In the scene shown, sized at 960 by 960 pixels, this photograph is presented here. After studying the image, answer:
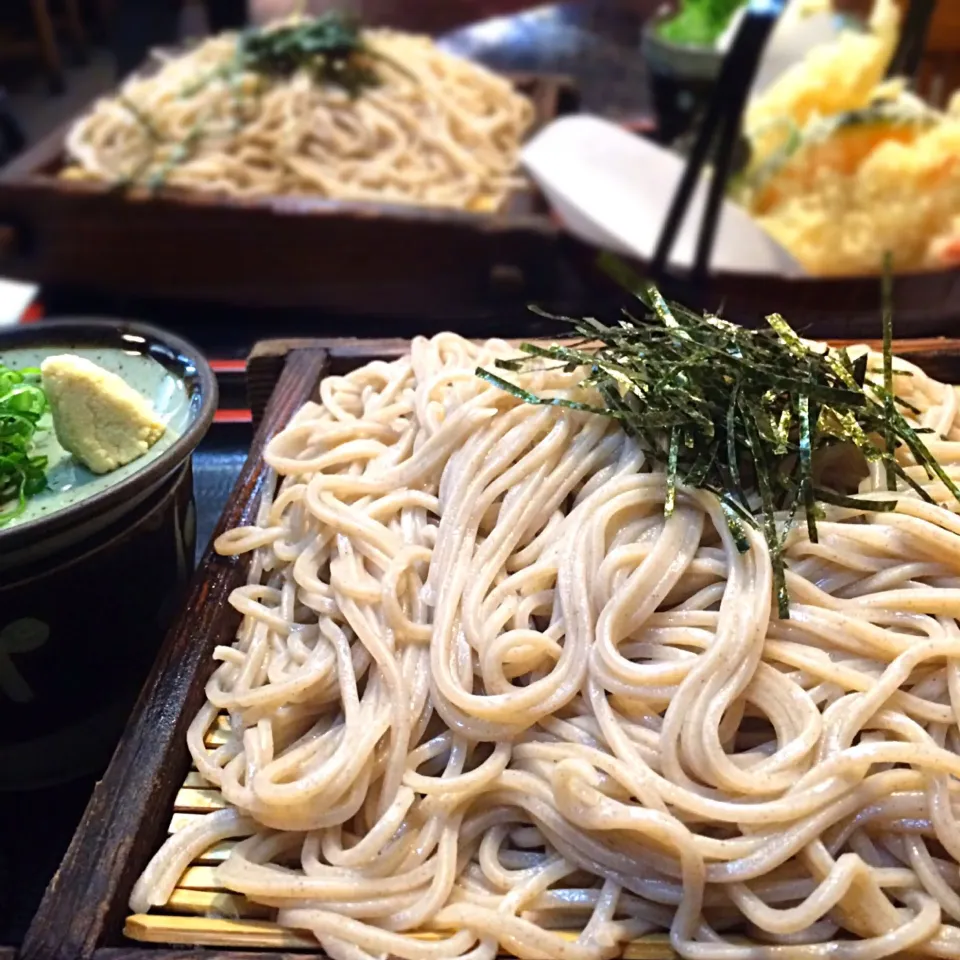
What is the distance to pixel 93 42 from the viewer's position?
10.5 metres

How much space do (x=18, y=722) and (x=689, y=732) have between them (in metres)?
Answer: 1.25

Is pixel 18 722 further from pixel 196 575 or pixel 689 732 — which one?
pixel 689 732

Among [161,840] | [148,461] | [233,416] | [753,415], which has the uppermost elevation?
[753,415]

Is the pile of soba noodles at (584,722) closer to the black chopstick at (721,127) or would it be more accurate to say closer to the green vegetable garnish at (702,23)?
the black chopstick at (721,127)

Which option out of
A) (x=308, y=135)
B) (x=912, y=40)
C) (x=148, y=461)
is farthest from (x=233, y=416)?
(x=912, y=40)

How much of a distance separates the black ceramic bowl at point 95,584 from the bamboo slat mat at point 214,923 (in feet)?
1.57

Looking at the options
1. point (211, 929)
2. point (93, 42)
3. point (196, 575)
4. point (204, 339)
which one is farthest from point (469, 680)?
point (93, 42)

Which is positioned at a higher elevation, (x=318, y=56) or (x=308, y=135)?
(x=318, y=56)

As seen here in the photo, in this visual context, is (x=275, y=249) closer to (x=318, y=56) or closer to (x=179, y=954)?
(x=318, y=56)

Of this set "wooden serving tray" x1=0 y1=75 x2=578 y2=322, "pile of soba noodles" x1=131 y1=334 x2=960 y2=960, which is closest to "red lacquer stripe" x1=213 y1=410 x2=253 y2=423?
"pile of soba noodles" x1=131 y1=334 x2=960 y2=960

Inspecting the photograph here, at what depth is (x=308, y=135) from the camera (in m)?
4.55

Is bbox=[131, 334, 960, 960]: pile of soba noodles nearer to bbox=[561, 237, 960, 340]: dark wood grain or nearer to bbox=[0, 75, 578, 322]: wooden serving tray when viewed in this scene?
bbox=[561, 237, 960, 340]: dark wood grain

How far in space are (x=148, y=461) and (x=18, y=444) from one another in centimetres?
24

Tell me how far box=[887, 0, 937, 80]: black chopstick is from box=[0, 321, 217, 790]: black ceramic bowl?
135 inches
